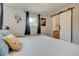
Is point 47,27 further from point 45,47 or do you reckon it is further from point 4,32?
point 4,32

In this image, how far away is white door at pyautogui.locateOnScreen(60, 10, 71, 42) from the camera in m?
1.68

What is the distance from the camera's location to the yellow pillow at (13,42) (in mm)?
1525

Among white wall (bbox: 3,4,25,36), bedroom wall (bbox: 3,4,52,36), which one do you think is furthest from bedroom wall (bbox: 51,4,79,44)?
white wall (bbox: 3,4,25,36)

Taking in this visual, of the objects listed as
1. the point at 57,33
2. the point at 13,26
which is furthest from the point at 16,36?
the point at 57,33

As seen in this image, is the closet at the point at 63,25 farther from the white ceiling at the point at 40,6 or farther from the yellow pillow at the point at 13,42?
the yellow pillow at the point at 13,42

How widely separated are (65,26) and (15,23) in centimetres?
70

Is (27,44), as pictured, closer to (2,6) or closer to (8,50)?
(8,50)

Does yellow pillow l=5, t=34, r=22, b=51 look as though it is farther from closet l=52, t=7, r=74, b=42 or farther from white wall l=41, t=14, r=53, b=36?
closet l=52, t=7, r=74, b=42

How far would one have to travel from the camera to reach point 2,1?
5.19ft

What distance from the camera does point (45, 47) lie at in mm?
1678

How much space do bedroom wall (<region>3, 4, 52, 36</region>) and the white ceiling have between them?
68 mm

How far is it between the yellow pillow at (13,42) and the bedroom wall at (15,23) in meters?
0.09

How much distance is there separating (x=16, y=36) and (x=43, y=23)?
43cm

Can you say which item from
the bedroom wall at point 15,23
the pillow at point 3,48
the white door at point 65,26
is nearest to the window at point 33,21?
the bedroom wall at point 15,23
